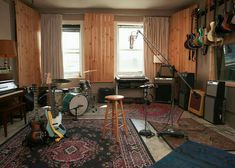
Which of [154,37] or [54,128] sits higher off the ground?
[154,37]

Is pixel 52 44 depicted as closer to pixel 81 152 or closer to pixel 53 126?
pixel 53 126

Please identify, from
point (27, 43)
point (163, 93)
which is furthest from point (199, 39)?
point (27, 43)

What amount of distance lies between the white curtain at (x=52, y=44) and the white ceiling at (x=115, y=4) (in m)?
0.34

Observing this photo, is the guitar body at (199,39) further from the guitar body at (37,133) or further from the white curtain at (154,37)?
the guitar body at (37,133)

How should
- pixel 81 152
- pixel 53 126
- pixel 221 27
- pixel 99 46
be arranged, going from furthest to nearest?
pixel 99 46 → pixel 221 27 → pixel 53 126 → pixel 81 152

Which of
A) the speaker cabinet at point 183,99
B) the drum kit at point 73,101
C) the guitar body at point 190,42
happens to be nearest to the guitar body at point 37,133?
the drum kit at point 73,101

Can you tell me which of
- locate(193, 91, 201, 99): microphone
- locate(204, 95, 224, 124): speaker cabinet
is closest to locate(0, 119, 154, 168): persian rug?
locate(204, 95, 224, 124): speaker cabinet

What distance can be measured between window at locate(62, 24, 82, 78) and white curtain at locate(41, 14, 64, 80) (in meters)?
0.23

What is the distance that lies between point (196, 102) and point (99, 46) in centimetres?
290

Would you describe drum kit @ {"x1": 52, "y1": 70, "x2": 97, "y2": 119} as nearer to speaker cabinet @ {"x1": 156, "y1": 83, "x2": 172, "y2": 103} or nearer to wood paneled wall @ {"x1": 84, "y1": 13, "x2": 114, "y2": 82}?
wood paneled wall @ {"x1": 84, "y1": 13, "x2": 114, "y2": 82}

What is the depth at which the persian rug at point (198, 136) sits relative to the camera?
2.60m

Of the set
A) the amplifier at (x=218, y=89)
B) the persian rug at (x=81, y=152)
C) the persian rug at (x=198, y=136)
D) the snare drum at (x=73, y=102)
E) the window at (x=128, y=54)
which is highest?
the window at (x=128, y=54)

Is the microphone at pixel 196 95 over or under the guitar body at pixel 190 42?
under

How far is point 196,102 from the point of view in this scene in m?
4.09
